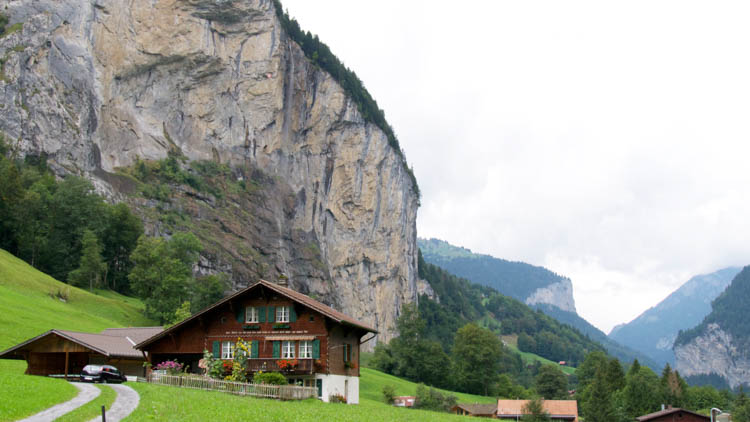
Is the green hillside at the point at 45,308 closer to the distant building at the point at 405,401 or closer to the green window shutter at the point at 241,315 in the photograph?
the green window shutter at the point at 241,315

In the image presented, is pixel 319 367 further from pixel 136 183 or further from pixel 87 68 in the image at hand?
pixel 87 68

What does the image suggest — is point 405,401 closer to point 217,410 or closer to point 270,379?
point 270,379

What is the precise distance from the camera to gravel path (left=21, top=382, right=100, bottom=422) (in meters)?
19.7

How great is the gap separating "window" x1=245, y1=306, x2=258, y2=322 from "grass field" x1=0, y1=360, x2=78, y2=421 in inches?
556

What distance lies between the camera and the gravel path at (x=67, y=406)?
64.6ft

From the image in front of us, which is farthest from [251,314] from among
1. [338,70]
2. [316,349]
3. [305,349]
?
[338,70]

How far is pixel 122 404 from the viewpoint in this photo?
24.5 m

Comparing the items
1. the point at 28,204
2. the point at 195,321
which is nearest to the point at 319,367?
the point at 195,321

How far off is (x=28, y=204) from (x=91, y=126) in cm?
2026

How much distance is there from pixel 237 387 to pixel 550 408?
60.3m

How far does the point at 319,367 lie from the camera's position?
132 feet

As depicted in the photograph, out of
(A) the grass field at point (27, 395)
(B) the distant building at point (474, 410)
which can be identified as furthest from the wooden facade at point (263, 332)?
(B) the distant building at point (474, 410)

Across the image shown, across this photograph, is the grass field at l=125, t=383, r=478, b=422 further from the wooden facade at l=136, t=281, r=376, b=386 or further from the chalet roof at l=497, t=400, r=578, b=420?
the chalet roof at l=497, t=400, r=578, b=420

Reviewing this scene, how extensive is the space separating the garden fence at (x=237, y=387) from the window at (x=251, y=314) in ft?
24.5
